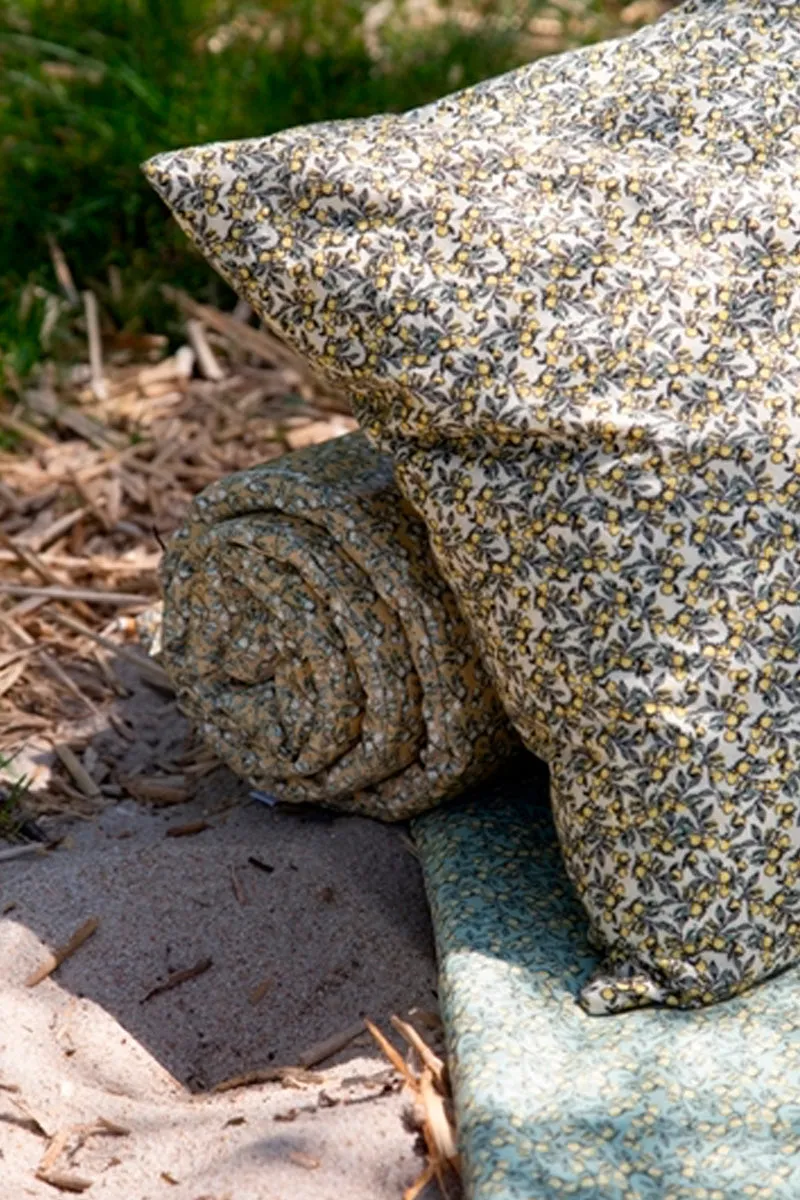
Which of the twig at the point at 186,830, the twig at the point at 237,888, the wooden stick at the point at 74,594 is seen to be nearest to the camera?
the twig at the point at 237,888

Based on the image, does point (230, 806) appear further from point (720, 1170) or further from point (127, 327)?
point (127, 327)

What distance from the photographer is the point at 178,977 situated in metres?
2.41

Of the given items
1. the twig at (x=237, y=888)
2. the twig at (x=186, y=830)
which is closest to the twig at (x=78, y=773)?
the twig at (x=186, y=830)

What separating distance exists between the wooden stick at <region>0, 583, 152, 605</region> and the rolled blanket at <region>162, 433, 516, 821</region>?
0.59 meters

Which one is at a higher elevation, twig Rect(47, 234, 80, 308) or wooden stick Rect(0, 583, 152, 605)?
twig Rect(47, 234, 80, 308)

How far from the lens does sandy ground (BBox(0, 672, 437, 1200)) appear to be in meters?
2.05

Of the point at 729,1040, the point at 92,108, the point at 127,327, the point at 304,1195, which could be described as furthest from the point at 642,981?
the point at 92,108

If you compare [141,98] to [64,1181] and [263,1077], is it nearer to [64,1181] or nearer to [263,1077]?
[263,1077]

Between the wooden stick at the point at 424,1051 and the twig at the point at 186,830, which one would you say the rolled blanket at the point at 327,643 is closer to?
the twig at the point at 186,830

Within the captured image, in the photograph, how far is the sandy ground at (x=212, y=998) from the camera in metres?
2.05

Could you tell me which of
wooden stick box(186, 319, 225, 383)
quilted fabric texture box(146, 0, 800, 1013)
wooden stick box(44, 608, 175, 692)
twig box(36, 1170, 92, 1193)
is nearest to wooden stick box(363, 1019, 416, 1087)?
quilted fabric texture box(146, 0, 800, 1013)

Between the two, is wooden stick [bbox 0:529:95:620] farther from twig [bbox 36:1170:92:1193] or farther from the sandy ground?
twig [bbox 36:1170:92:1193]

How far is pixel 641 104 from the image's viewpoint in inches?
89.4

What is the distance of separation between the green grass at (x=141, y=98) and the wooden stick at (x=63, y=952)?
64.2 inches
